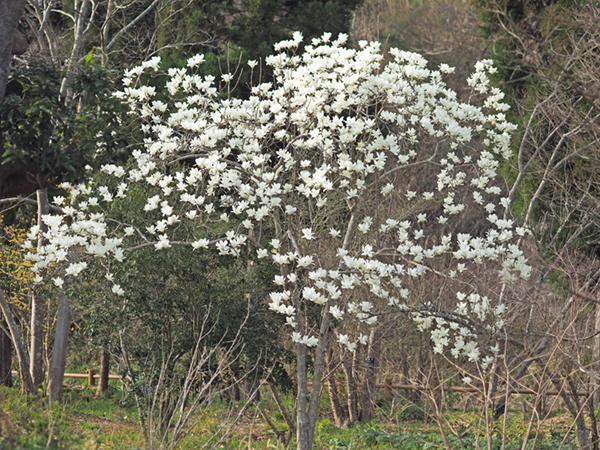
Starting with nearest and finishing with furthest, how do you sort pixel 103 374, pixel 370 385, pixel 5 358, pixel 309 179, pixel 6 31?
pixel 6 31 → pixel 309 179 → pixel 370 385 → pixel 5 358 → pixel 103 374

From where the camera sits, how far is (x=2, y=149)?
17.8ft

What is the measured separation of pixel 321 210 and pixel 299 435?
395 cm

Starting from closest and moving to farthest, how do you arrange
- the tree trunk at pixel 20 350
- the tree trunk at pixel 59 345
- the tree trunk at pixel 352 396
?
the tree trunk at pixel 20 350
the tree trunk at pixel 352 396
the tree trunk at pixel 59 345

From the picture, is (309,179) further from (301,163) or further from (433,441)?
(433,441)

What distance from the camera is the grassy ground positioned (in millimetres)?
5555

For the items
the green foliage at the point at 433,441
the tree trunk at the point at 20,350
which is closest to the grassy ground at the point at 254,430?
the green foliage at the point at 433,441

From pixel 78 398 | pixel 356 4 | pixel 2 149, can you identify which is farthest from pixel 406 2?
pixel 2 149

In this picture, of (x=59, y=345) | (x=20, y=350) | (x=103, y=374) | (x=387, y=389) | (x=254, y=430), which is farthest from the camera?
(x=103, y=374)

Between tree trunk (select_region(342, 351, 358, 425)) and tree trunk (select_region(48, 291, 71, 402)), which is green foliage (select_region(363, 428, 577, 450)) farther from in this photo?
tree trunk (select_region(48, 291, 71, 402))

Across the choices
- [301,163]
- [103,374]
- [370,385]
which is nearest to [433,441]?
[370,385]

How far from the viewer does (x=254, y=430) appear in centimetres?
981

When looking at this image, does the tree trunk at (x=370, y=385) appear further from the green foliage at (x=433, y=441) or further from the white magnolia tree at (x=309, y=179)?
the white magnolia tree at (x=309, y=179)

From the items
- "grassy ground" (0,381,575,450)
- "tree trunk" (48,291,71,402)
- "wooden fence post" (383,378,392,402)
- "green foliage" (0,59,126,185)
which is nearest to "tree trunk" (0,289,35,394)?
"grassy ground" (0,381,575,450)

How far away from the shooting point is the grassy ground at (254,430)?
5555 mm
